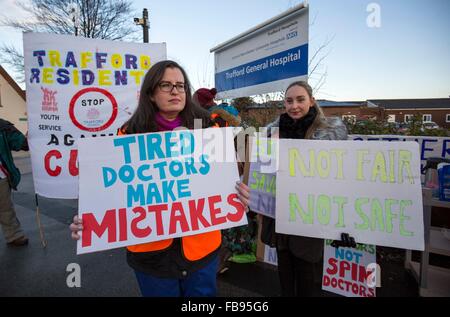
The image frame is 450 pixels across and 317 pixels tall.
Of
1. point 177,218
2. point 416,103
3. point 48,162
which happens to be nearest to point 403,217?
Answer: point 177,218

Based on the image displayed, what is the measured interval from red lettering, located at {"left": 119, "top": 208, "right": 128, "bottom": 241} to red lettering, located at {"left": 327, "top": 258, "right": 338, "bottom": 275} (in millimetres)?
1781

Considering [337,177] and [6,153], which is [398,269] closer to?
[337,177]

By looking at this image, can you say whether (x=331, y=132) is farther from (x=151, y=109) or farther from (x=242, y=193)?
(x=151, y=109)

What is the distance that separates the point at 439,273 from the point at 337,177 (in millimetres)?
2066

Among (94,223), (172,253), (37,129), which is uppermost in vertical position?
(37,129)

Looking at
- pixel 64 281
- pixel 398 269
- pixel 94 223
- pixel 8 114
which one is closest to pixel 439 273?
pixel 398 269

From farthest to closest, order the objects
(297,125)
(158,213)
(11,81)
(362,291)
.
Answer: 1. (11,81)
2. (362,291)
3. (297,125)
4. (158,213)

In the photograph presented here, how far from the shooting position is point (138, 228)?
4.82ft

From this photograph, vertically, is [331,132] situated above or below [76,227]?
above

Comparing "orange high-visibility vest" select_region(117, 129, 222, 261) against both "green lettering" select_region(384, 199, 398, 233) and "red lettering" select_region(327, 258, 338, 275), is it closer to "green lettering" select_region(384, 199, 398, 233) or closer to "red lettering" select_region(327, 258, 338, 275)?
"green lettering" select_region(384, 199, 398, 233)

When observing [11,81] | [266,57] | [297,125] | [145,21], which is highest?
[11,81]

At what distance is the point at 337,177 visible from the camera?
5.75 feet

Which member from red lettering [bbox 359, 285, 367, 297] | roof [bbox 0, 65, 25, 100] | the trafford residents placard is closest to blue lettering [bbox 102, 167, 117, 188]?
the trafford residents placard

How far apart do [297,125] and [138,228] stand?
1.32m
